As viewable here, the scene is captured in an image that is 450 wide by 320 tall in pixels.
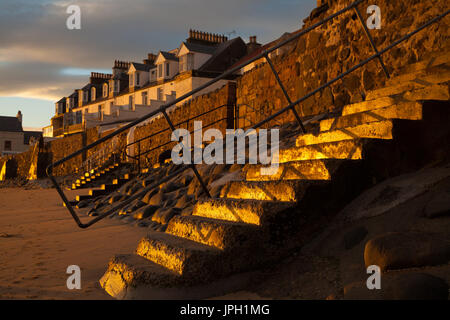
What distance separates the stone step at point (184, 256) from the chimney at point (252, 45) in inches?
1002

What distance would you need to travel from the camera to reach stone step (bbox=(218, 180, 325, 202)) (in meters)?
2.86

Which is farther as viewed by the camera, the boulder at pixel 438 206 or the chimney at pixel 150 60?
the chimney at pixel 150 60

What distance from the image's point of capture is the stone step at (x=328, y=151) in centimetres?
312

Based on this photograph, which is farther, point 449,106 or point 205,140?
point 205,140

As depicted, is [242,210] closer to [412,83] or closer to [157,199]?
[412,83]

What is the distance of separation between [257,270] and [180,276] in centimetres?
54

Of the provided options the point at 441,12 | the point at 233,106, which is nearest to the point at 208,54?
the point at 233,106

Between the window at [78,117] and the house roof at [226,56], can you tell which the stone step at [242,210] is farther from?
the window at [78,117]

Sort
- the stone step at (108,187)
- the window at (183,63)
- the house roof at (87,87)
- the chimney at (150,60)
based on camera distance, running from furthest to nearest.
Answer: the house roof at (87,87) → the chimney at (150,60) → the window at (183,63) → the stone step at (108,187)

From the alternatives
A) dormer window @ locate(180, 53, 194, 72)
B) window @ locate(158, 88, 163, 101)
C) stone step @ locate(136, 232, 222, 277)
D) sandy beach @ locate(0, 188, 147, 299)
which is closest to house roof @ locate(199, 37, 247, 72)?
dormer window @ locate(180, 53, 194, 72)

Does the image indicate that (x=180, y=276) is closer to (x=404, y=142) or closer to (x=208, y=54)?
(x=404, y=142)

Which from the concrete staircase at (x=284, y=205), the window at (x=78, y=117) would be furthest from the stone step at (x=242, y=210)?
the window at (x=78, y=117)

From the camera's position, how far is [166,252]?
8.83 ft

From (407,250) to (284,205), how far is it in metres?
0.89
